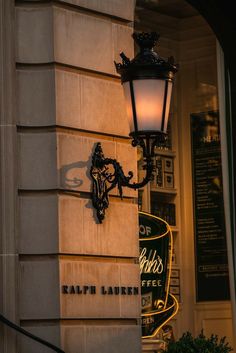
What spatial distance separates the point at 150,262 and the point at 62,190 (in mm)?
3344

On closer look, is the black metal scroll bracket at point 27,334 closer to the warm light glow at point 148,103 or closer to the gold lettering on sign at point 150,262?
the warm light glow at point 148,103

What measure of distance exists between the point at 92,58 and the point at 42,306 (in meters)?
2.01

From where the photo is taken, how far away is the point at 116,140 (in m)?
9.22

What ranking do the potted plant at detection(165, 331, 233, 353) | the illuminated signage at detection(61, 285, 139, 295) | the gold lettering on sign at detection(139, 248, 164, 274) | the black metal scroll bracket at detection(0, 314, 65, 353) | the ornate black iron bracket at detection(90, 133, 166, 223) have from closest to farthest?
the black metal scroll bracket at detection(0, 314, 65, 353)
the illuminated signage at detection(61, 285, 139, 295)
the ornate black iron bracket at detection(90, 133, 166, 223)
the potted plant at detection(165, 331, 233, 353)
the gold lettering on sign at detection(139, 248, 164, 274)

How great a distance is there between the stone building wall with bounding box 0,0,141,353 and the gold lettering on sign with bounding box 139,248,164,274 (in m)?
2.54

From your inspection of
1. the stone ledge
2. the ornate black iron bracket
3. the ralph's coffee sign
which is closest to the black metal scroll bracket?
the stone ledge

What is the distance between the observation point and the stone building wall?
336 inches

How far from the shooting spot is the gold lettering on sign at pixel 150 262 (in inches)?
464

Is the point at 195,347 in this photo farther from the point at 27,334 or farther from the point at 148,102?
the point at 148,102

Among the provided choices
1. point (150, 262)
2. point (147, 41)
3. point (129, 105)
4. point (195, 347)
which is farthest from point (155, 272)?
point (147, 41)

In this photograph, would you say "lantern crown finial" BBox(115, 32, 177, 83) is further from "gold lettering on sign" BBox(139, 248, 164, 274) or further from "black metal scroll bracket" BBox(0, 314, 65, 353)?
"gold lettering on sign" BBox(139, 248, 164, 274)

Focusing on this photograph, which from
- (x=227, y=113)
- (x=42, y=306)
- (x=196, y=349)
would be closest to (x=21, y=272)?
(x=42, y=306)

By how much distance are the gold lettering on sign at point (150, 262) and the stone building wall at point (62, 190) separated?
254 centimetres

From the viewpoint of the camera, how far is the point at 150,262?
38.9ft
